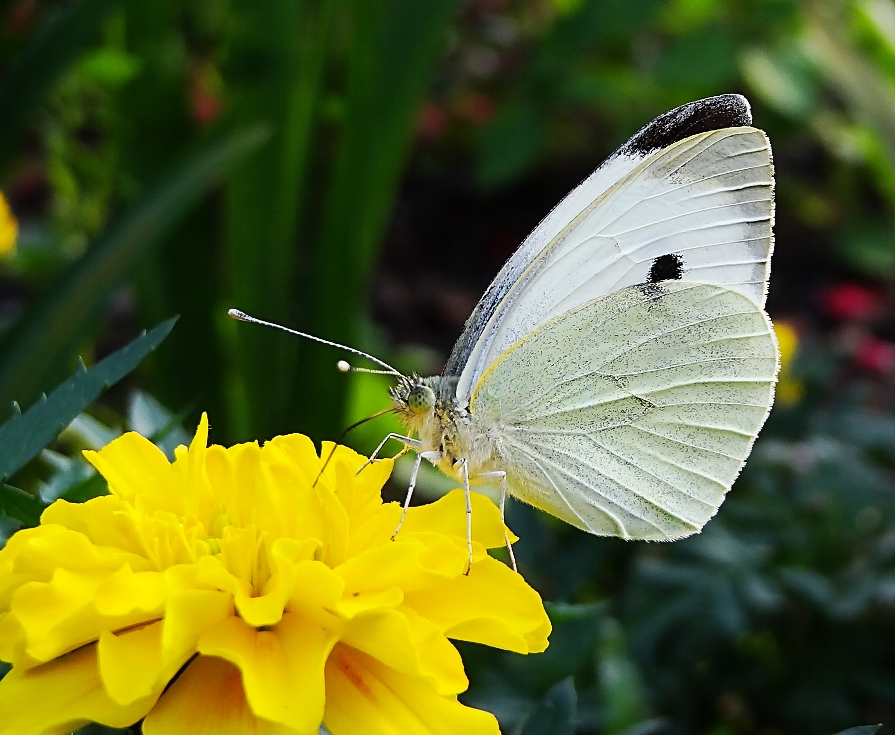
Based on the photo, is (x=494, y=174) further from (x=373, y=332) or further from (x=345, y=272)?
(x=345, y=272)

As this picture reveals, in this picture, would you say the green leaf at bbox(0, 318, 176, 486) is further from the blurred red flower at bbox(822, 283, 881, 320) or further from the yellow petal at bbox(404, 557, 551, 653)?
the blurred red flower at bbox(822, 283, 881, 320)

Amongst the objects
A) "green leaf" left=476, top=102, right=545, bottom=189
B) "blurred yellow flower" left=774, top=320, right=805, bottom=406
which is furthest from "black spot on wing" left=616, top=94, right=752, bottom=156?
"green leaf" left=476, top=102, right=545, bottom=189

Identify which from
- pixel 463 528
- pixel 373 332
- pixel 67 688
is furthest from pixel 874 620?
pixel 373 332

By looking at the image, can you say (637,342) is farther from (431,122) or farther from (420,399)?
(431,122)

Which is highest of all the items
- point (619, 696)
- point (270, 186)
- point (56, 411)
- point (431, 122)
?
point (56, 411)

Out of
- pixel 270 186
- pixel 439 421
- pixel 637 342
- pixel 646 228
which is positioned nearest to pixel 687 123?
pixel 646 228

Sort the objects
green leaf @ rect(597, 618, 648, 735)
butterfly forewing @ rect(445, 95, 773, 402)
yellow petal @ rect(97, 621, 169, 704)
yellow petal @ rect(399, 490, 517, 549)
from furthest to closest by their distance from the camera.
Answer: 1. green leaf @ rect(597, 618, 648, 735)
2. butterfly forewing @ rect(445, 95, 773, 402)
3. yellow petal @ rect(399, 490, 517, 549)
4. yellow petal @ rect(97, 621, 169, 704)
